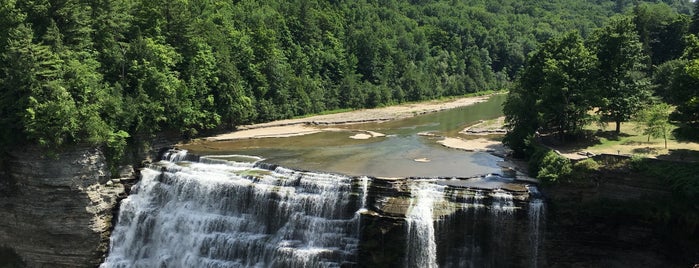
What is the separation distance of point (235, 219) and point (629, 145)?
2737cm

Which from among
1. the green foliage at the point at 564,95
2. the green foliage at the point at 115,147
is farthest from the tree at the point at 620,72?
the green foliage at the point at 115,147

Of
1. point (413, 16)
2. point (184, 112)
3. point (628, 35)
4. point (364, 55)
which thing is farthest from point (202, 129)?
point (413, 16)

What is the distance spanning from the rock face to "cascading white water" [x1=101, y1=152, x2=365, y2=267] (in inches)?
68.5

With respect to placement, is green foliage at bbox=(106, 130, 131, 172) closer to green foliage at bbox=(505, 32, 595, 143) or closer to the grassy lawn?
green foliage at bbox=(505, 32, 595, 143)

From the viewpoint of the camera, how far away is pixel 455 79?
12075 centimetres

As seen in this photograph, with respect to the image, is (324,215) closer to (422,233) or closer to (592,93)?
(422,233)

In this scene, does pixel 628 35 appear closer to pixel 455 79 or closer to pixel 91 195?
pixel 91 195

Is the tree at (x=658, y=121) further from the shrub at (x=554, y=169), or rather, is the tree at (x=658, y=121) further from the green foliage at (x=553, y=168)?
the shrub at (x=554, y=169)

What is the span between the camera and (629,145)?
3688cm

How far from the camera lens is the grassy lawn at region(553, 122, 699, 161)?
3325cm

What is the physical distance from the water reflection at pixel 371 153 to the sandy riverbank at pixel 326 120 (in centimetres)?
274

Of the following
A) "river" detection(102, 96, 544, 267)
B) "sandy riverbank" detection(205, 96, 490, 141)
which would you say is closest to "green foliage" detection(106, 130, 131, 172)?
"river" detection(102, 96, 544, 267)

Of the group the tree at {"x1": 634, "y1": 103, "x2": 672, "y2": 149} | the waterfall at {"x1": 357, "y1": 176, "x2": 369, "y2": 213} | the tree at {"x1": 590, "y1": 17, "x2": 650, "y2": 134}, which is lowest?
Result: the waterfall at {"x1": 357, "y1": 176, "x2": 369, "y2": 213}

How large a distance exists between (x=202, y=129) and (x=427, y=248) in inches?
1264
